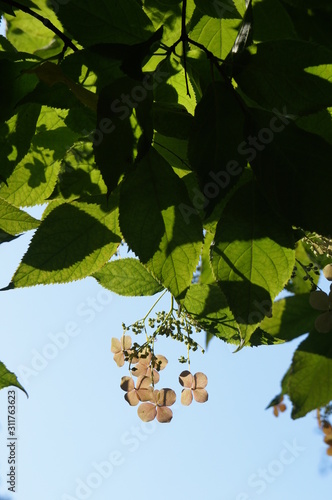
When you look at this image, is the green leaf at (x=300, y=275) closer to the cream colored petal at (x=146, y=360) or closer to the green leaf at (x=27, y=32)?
the cream colored petal at (x=146, y=360)

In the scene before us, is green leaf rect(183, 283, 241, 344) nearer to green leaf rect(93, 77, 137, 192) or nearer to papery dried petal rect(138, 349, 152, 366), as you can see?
papery dried petal rect(138, 349, 152, 366)

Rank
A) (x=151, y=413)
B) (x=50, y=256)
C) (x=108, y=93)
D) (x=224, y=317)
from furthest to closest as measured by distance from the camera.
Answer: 1. (x=151, y=413)
2. (x=224, y=317)
3. (x=50, y=256)
4. (x=108, y=93)

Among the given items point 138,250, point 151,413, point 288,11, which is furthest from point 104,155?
point 151,413

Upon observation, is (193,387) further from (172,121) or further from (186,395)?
(172,121)

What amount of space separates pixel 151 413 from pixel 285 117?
824 mm

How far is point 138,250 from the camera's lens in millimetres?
759

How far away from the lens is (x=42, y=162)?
99 centimetres

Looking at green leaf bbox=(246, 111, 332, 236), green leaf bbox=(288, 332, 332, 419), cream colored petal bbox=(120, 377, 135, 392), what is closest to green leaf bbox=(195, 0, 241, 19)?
green leaf bbox=(246, 111, 332, 236)

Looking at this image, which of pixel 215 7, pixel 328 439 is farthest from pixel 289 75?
pixel 328 439

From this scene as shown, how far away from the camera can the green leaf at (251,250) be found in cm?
77

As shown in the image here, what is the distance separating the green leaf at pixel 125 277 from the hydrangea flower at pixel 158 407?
27 centimetres

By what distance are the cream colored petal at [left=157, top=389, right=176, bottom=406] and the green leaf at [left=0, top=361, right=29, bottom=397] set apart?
396 millimetres

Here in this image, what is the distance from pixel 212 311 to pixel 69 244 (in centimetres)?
34

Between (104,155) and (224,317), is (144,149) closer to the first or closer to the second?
(104,155)
